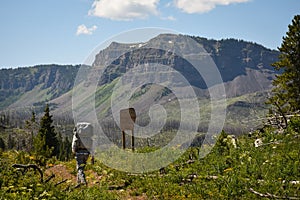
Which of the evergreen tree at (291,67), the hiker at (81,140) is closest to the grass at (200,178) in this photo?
→ the hiker at (81,140)

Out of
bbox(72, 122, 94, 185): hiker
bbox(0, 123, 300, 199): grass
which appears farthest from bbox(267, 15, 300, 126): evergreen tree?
bbox(72, 122, 94, 185): hiker

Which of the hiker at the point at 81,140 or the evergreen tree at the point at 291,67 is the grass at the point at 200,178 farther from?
the evergreen tree at the point at 291,67

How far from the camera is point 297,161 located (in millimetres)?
13750

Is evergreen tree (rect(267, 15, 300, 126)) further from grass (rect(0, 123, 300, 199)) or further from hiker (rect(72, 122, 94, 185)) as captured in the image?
hiker (rect(72, 122, 94, 185))

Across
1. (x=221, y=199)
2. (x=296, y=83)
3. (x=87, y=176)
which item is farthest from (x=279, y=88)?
(x=221, y=199)

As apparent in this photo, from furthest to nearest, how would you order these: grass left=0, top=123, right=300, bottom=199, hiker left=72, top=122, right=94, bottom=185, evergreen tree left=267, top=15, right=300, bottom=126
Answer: evergreen tree left=267, top=15, right=300, bottom=126 < hiker left=72, top=122, right=94, bottom=185 < grass left=0, top=123, right=300, bottom=199

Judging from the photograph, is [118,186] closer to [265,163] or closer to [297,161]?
[265,163]

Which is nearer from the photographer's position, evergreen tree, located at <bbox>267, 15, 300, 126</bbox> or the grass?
the grass

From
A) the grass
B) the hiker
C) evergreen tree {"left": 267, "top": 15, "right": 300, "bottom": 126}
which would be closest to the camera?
the grass

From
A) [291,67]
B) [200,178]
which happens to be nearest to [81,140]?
[200,178]

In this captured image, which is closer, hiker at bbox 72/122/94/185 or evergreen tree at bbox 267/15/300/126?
hiker at bbox 72/122/94/185

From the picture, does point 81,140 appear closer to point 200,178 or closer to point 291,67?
point 200,178

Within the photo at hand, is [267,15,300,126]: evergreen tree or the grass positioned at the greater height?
[267,15,300,126]: evergreen tree

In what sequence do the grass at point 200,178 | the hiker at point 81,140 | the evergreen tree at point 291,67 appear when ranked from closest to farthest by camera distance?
the grass at point 200,178 → the hiker at point 81,140 → the evergreen tree at point 291,67
